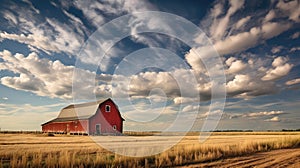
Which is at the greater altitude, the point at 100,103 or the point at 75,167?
the point at 100,103

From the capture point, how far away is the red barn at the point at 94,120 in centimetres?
4341

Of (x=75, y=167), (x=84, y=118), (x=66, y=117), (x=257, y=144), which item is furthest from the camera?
(x=66, y=117)

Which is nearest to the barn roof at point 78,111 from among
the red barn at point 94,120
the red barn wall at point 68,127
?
the red barn at point 94,120

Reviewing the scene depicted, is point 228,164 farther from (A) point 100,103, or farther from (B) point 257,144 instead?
(A) point 100,103

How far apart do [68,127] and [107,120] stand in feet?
25.6

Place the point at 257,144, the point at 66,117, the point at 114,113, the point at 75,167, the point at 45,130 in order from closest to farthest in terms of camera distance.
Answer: the point at 75,167 → the point at 257,144 → the point at 114,113 → the point at 66,117 → the point at 45,130

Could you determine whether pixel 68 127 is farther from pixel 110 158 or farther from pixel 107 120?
pixel 110 158

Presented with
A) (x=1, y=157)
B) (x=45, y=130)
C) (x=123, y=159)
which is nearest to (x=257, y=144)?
(x=123, y=159)

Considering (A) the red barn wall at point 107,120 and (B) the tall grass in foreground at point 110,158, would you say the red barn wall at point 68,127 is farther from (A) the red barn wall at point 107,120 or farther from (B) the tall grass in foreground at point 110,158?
(B) the tall grass in foreground at point 110,158

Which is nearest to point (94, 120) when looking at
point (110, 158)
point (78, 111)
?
point (78, 111)

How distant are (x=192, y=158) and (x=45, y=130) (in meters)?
49.3

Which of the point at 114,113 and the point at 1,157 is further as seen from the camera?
the point at 114,113

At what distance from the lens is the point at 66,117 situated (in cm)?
5122

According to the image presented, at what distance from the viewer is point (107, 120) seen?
149 ft
